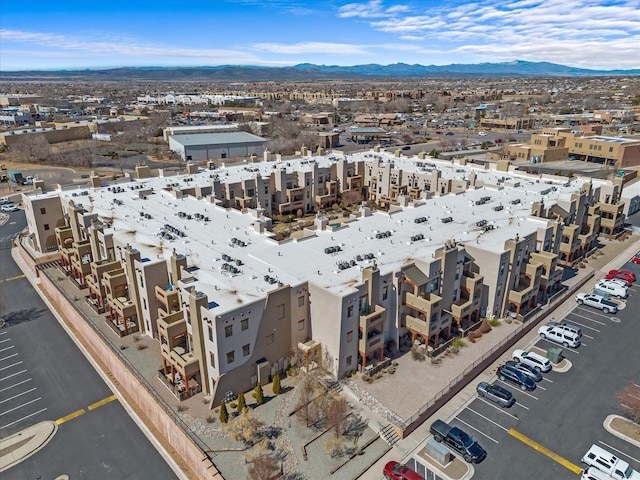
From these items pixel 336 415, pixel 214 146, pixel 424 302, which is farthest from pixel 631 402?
pixel 214 146

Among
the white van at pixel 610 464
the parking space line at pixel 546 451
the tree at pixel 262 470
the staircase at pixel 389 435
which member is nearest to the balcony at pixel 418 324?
the staircase at pixel 389 435

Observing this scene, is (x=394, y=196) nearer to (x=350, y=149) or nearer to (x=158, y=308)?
(x=158, y=308)

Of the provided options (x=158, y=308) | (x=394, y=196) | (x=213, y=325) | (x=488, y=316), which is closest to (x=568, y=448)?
(x=488, y=316)

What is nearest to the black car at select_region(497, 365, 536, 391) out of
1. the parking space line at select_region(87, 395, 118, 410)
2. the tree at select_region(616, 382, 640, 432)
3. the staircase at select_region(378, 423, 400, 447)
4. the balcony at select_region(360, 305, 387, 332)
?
the tree at select_region(616, 382, 640, 432)

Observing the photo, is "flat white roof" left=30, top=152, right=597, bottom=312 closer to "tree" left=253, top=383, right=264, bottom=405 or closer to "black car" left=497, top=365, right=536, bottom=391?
"tree" left=253, top=383, right=264, bottom=405

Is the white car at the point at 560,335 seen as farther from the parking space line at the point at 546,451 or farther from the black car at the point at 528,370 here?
the parking space line at the point at 546,451

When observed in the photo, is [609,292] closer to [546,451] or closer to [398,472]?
[546,451]
